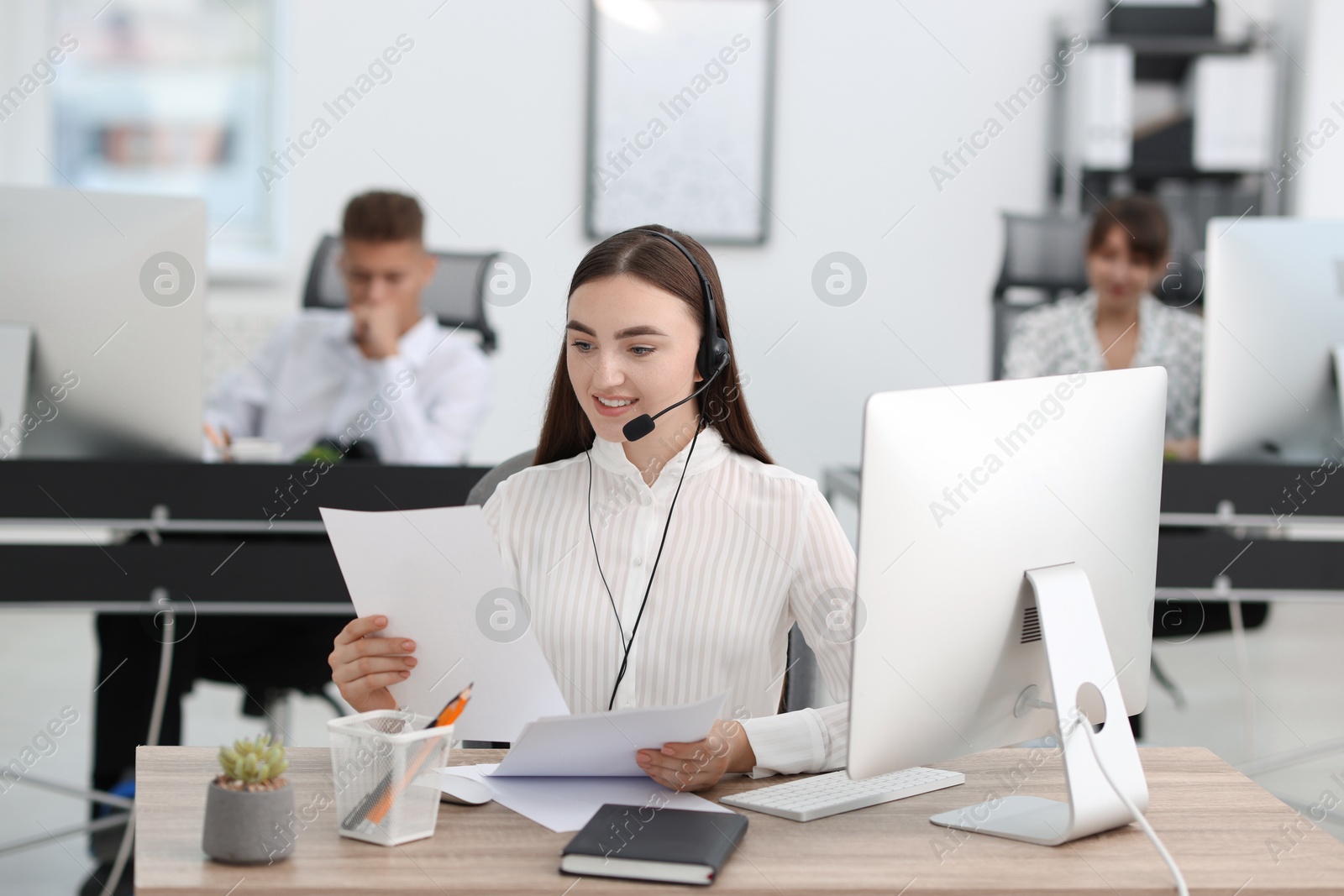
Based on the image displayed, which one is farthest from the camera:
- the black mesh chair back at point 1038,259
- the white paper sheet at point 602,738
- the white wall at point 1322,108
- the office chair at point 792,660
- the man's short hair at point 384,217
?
the white wall at point 1322,108

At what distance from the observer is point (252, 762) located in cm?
92

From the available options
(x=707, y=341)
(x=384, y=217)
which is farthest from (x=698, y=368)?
(x=384, y=217)

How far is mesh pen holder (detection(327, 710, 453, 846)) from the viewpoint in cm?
96

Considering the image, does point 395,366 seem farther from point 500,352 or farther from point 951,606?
point 951,606

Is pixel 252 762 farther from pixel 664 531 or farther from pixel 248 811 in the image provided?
pixel 664 531

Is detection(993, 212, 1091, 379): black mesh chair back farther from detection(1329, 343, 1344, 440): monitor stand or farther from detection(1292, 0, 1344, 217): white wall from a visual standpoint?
detection(1292, 0, 1344, 217): white wall

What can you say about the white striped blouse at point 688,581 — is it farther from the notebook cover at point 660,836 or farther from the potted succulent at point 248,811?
the potted succulent at point 248,811

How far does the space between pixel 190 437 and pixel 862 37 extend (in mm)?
3205

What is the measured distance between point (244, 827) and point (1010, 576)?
2.07 ft

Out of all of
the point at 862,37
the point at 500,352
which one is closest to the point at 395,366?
the point at 500,352

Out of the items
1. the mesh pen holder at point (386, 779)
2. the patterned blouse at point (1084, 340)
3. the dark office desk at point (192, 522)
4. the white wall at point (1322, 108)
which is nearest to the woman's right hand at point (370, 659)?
the mesh pen holder at point (386, 779)

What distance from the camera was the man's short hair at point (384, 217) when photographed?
2807mm

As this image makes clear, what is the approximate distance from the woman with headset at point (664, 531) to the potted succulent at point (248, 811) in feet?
1.51

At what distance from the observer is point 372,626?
1101 millimetres
